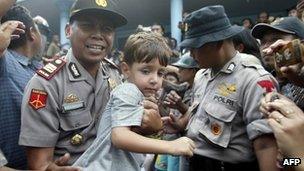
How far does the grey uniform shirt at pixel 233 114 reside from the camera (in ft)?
7.34

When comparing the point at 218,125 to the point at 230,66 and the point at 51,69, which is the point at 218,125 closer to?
the point at 230,66

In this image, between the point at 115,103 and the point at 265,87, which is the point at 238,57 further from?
the point at 115,103

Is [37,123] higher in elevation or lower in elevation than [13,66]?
lower

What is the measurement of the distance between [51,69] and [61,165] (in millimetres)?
565

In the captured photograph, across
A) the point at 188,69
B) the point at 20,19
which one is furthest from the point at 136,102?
the point at 188,69

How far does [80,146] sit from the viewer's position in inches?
85.5

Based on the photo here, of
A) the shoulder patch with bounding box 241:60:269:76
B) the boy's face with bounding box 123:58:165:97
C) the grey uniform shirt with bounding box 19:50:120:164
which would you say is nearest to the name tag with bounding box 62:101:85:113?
the grey uniform shirt with bounding box 19:50:120:164

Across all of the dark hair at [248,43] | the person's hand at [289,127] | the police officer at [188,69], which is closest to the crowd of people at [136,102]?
the person's hand at [289,127]

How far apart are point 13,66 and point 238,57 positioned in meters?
1.51

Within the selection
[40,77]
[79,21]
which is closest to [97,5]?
[79,21]

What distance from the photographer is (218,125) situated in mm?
2396

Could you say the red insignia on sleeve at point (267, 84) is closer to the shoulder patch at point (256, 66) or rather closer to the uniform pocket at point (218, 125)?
the shoulder patch at point (256, 66)

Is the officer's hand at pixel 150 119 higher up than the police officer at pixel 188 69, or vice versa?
the officer's hand at pixel 150 119

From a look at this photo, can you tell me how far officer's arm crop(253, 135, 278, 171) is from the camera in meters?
2.17
